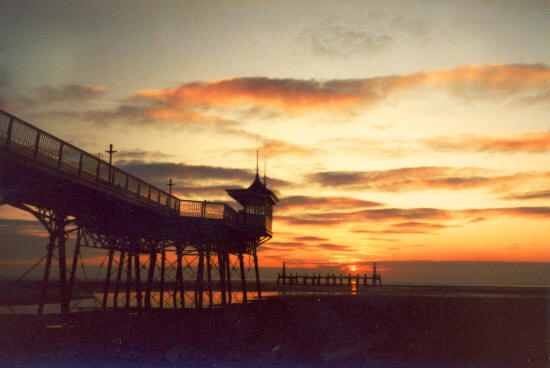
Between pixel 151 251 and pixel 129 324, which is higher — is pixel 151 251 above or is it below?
above

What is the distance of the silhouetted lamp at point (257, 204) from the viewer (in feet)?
145

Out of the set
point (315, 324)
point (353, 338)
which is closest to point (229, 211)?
point (315, 324)

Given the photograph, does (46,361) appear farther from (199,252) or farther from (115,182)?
(199,252)

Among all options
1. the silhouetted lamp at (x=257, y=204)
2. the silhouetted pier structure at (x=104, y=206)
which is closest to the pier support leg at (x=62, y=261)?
the silhouetted pier structure at (x=104, y=206)

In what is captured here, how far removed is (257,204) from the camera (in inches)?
1831

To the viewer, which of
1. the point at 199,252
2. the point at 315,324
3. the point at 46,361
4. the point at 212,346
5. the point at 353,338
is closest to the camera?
the point at 46,361

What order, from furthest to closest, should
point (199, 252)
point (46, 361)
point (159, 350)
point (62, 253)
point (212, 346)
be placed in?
point (199, 252), point (62, 253), point (212, 346), point (159, 350), point (46, 361)

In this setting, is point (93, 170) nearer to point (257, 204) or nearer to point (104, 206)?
point (104, 206)

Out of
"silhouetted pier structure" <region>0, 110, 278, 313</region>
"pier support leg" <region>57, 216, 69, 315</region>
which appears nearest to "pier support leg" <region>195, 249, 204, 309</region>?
"silhouetted pier structure" <region>0, 110, 278, 313</region>

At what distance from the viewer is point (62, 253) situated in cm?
2398

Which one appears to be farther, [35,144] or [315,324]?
[315,324]

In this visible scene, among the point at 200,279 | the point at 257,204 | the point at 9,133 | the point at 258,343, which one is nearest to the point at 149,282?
the point at 200,279

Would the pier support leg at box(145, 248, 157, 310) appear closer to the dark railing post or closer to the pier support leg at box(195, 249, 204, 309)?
the pier support leg at box(195, 249, 204, 309)

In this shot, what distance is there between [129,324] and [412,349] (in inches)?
493
